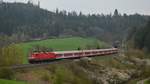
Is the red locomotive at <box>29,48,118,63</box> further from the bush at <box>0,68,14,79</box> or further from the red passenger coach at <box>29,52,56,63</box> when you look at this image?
the bush at <box>0,68,14,79</box>

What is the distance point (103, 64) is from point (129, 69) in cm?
906

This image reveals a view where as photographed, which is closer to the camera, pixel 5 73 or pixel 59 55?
pixel 5 73

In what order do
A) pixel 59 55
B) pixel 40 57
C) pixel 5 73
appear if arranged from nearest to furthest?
1. pixel 5 73
2. pixel 40 57
3. pixel 59 55

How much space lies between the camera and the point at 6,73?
4591 cm

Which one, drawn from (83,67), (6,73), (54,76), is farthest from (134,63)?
(6,73)

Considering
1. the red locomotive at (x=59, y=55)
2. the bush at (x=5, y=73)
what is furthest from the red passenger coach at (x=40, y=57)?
the bush at (x=5, y=73)

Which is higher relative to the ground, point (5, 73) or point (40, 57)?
point (40, 57)

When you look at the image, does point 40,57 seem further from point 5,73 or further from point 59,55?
point 5,73

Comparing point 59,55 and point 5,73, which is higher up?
point 59,55

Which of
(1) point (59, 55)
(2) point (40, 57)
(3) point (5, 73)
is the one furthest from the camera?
(1) point (59, 55)

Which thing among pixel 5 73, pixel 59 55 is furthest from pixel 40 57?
pixel 5 73

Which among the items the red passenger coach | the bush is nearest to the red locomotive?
the red passenger coach

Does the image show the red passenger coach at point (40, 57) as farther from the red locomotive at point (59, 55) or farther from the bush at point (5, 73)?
the bush at point (5, 73)

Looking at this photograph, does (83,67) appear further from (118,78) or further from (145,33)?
(145,33)
